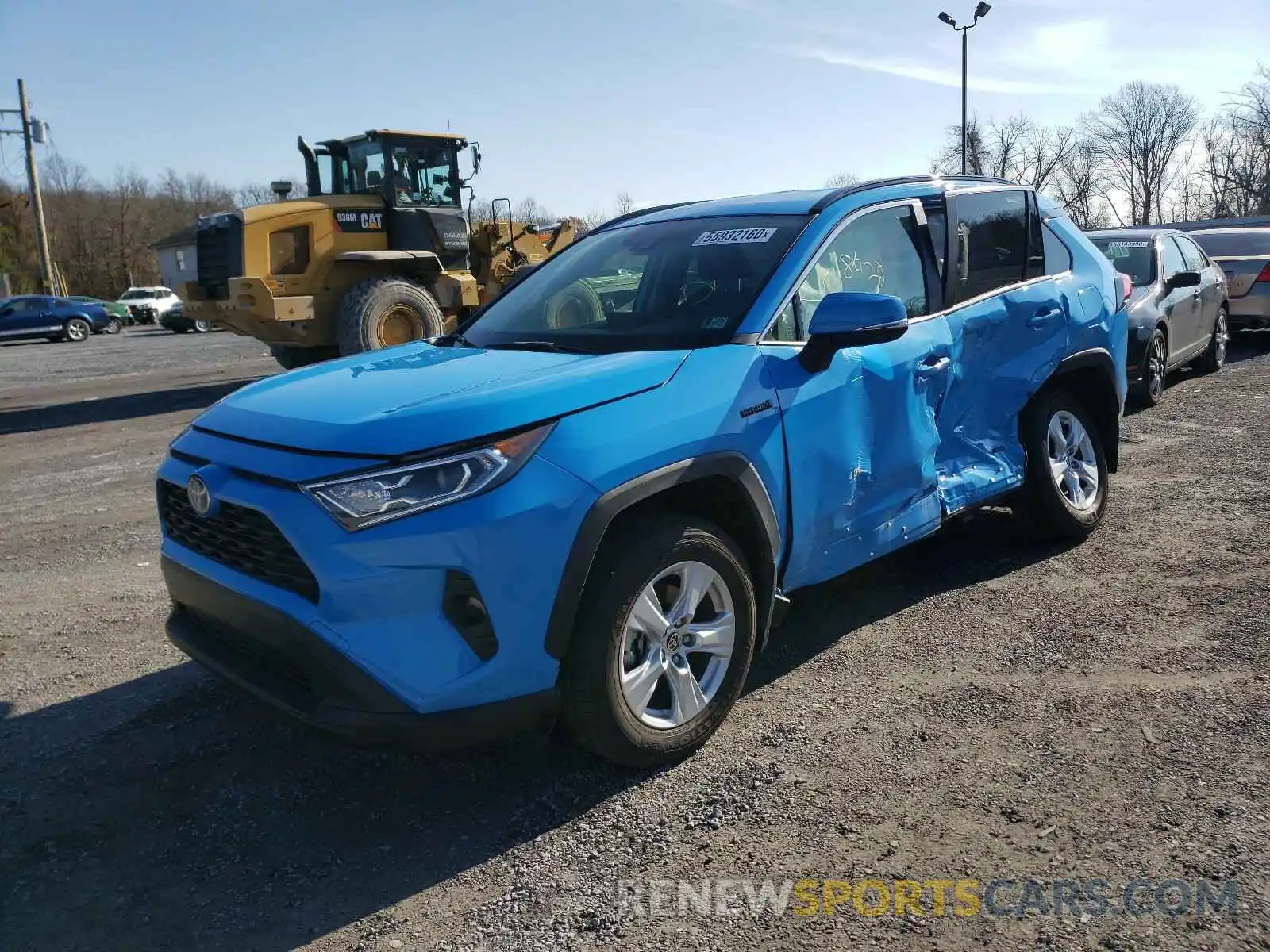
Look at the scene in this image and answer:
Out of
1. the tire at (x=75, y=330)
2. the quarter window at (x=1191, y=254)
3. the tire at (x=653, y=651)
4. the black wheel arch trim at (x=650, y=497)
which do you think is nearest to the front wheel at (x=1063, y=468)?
the black wheel arch trim at (x=650, y=497)

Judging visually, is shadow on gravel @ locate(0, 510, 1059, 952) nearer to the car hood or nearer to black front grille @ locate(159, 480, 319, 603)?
black front grille @ locate(159, 480, 319, 603)

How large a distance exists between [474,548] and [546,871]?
3.05 ft

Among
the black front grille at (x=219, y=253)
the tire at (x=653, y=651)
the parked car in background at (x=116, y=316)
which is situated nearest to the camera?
the tire at (x=653, y=651)

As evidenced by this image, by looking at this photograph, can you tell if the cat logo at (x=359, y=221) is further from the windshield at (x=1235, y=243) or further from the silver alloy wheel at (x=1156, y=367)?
the windshield at (x=1235, y=243)

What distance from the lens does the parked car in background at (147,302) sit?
4469 centimetres

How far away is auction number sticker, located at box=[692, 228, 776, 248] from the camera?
3.83m

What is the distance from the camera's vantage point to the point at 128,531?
6.52 metres

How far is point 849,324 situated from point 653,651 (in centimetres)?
129

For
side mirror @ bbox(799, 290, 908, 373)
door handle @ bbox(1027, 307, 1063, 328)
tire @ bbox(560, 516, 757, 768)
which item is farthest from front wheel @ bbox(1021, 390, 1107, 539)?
tire @ bbox(560, 516, 757, 768)

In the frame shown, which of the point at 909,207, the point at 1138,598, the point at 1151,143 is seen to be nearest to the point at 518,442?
the point at 909,207

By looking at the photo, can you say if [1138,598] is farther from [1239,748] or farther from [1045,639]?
[1239,748]

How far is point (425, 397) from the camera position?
2936 mm

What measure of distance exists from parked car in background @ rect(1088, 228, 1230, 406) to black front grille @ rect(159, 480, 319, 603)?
766 centimetres

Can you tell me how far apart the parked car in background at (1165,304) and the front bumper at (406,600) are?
7294mm
